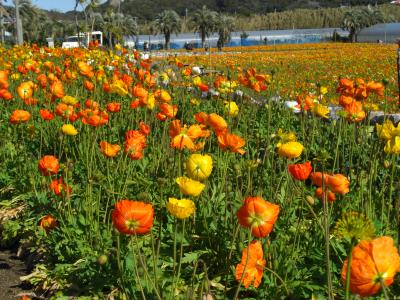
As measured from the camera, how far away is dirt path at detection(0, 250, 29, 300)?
7.95 feet

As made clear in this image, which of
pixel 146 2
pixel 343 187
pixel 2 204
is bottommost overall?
pixel 2 204

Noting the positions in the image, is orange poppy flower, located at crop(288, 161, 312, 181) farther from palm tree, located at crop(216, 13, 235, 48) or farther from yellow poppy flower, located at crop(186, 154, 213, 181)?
palm tree, located at crop(216, 13, 235, 48)

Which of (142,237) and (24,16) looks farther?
(24,16)

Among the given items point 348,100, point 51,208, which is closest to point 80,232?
point 51,208

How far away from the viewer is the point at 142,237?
2.46 metres

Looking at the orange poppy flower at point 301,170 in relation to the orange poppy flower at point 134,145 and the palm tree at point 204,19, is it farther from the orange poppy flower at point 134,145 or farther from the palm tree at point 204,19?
the palm tree at point 204,19

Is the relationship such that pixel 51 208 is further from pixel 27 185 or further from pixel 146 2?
pixel 146 2

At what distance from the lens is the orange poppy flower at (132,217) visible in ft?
4.47

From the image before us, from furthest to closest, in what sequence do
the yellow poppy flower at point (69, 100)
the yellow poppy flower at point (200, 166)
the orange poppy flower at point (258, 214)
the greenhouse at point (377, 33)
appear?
the greenhouse at point (377, 33)
the yellow poppy flower at point (69, 100)
the yellow poppy flower at point (200, 166)
the orange poppy flower at point (258, 214)

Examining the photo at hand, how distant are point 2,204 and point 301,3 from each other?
146361mm

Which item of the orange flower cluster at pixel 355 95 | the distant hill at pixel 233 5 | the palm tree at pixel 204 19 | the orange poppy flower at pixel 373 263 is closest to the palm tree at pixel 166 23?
the palm tree at pixel 204 19

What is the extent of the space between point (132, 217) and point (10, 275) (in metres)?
1.53

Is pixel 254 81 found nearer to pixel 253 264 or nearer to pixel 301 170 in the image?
pixel 301 170

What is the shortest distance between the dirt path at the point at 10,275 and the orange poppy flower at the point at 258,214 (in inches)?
53.0
